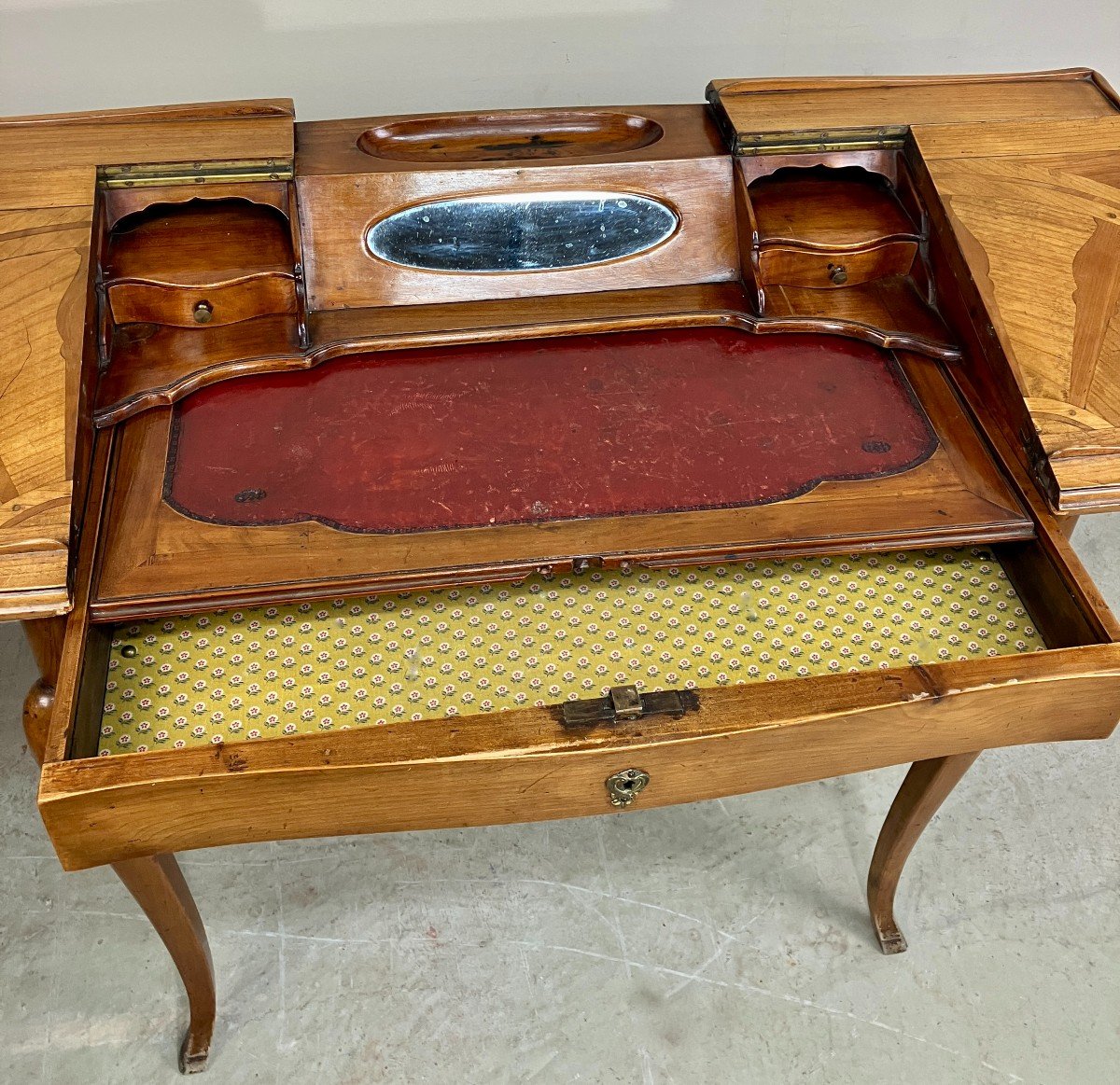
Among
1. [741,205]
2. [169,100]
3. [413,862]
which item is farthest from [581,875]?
[169,100]

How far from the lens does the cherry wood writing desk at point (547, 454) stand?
135 cm

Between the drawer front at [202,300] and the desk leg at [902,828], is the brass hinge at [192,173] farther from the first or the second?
the desk leg at [902,828]

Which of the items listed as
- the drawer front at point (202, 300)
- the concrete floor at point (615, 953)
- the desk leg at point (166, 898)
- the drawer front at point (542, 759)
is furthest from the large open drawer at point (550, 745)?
the concrete floor at point (615, 953)

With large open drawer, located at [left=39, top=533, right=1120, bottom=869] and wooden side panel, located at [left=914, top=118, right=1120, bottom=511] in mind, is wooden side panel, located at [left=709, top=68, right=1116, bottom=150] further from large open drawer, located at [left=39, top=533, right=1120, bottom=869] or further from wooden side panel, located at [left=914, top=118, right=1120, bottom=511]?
large open drawer, located at [left=39, top=533, right=1120, bottom=869]

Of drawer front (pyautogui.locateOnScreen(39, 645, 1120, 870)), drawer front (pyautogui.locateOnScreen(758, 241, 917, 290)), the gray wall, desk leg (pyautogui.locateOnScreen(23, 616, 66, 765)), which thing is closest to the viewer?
drawer front (pyautogui.locateOnScreen(39, 645, 1120, 870))

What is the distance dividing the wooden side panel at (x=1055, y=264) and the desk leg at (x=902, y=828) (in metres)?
0.44

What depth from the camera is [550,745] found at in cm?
129

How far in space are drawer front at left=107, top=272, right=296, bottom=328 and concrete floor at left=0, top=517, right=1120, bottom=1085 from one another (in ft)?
3.26

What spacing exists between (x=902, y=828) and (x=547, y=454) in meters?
0.83

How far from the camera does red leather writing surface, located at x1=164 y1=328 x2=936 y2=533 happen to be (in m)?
1.58

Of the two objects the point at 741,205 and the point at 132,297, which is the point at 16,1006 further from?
the point at 741,205

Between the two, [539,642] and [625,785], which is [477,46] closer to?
[539,642]

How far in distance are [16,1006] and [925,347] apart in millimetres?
1791

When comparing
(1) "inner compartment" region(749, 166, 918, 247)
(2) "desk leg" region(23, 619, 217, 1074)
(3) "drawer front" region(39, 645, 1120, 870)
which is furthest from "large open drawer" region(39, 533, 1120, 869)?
(1) "inner compartment" region(749, 166, 918, 247)
